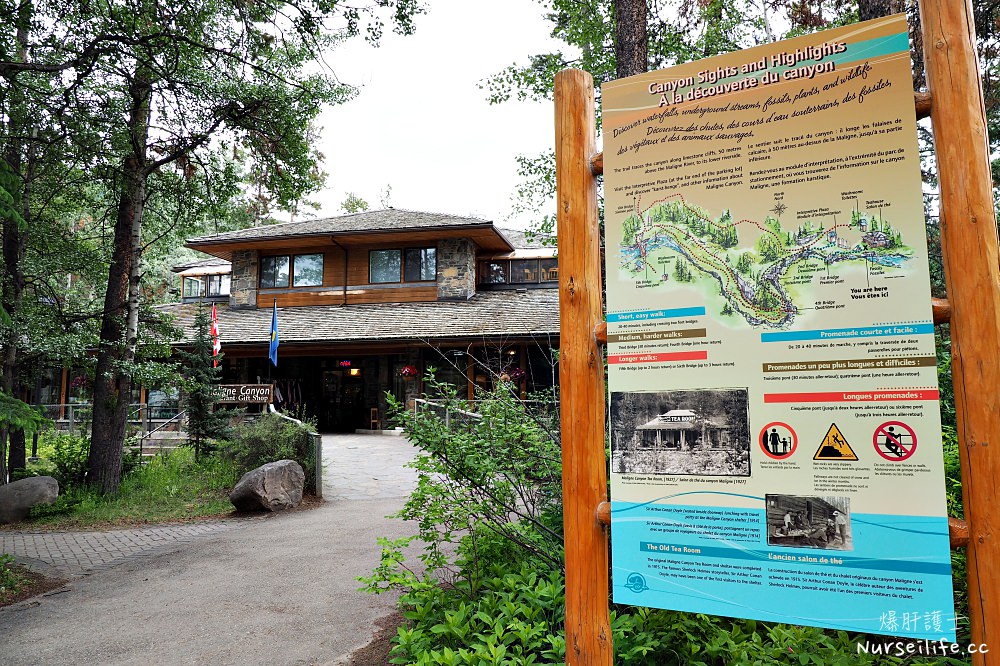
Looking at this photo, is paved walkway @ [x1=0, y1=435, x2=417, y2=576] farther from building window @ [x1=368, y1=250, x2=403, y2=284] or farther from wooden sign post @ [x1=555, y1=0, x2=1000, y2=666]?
building window @ [x1=368, y1=250, x2=403, y2=284]

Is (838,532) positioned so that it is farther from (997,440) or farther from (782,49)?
(782,49)

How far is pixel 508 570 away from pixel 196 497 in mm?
8573

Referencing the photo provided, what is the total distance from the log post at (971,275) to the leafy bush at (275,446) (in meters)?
10.2

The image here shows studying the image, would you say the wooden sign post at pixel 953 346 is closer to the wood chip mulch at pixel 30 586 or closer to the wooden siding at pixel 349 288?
the wood chip mulch at pixel 30 586

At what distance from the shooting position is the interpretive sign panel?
6.40 feet

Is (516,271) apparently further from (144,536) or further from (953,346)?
(953,346)

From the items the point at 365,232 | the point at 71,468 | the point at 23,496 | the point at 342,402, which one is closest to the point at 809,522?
the point at 23,496

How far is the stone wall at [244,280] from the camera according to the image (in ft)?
71.1

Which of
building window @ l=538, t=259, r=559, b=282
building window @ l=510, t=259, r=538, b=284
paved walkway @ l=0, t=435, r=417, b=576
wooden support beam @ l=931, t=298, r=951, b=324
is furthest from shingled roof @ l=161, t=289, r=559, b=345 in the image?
wooden support beam @ l=931, t=298, r=951, b=324

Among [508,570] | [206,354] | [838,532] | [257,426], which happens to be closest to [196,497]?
[257,426]

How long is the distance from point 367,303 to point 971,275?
19716 millimetres

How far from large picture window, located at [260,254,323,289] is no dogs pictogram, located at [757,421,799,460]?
20.7 metres

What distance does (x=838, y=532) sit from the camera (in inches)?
78.2

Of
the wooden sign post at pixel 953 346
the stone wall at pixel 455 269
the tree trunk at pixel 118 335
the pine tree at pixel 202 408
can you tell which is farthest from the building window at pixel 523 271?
the wooden sign post at pixel 953 346
